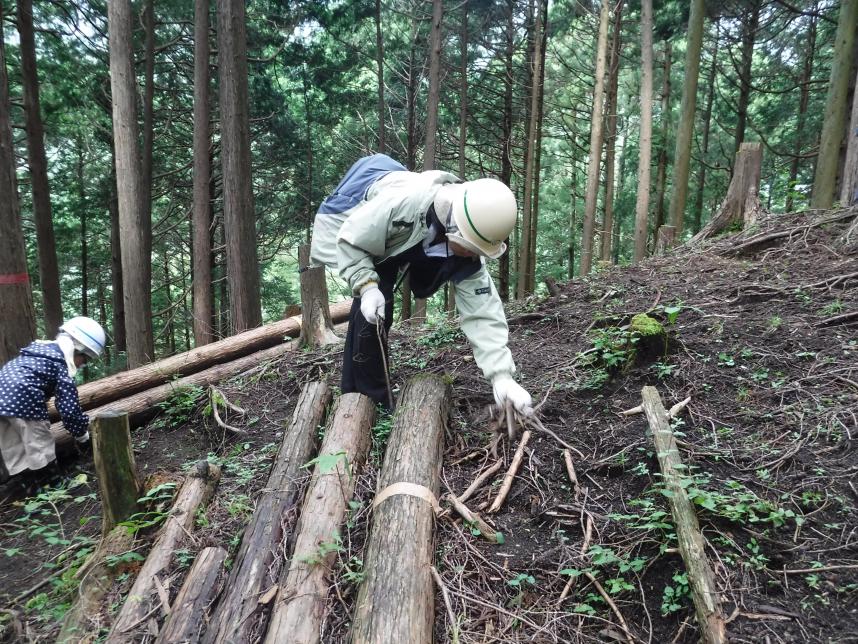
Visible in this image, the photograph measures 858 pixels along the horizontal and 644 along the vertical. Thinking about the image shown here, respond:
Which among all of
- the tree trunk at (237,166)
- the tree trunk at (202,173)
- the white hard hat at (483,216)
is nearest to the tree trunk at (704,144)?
the tree trunk at (237,166)

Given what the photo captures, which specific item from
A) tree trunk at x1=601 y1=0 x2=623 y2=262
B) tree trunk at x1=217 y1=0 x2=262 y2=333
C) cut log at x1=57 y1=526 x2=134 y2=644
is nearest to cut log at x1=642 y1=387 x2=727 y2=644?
cut log at x1=57 y1=526 x2=134 y2=644

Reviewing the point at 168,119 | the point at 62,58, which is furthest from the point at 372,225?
the point at 168,119

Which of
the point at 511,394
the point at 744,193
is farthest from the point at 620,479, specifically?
the point at 744,193

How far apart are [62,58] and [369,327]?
33.3 feet

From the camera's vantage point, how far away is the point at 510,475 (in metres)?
2.90

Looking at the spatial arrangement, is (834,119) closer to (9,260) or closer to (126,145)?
(126,145)

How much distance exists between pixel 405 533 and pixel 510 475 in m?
0.76

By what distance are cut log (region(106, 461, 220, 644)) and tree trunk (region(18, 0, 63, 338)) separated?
731 cm

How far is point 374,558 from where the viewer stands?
7.65 ft

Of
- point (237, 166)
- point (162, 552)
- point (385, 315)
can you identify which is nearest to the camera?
point (162, 552)

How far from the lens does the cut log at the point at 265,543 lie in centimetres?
220

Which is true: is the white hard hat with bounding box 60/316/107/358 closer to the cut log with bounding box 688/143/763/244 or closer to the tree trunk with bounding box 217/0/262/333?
the tree trunk with bounding box 217/0/262/333

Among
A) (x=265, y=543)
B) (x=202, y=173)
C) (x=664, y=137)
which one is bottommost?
(x=265, y=543)

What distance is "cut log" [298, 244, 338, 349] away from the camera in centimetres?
554
